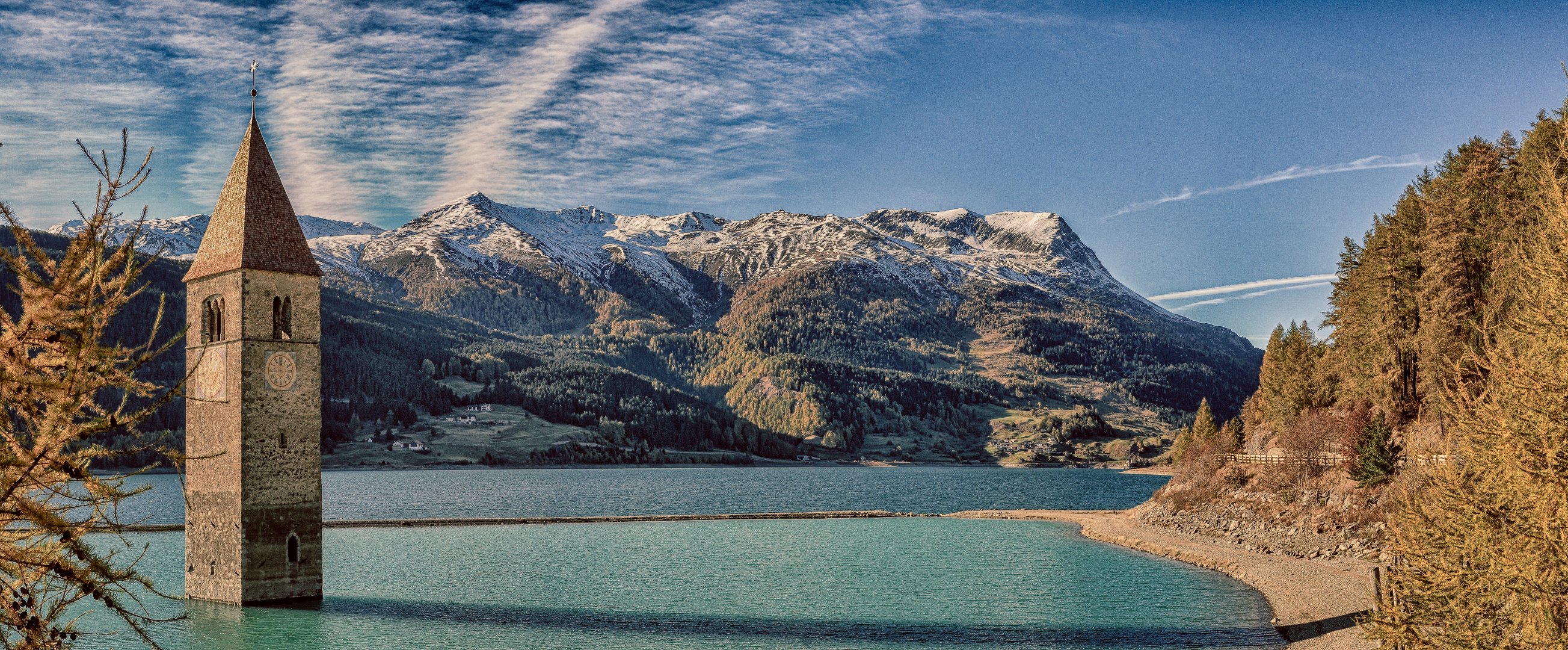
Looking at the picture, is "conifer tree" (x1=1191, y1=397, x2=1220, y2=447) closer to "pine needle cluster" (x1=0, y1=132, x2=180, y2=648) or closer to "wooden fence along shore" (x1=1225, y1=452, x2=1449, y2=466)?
"wooden fence along shore" (x1=1225, y1=452, x2=1449, y2=466)

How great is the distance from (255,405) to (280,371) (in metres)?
2.18

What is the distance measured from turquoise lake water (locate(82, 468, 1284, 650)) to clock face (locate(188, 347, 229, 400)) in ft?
35.3

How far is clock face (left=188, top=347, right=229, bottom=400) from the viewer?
5344 cm

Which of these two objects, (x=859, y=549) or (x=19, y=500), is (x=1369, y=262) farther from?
(x=19, y=500)

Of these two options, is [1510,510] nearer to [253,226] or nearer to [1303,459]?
[253,226]

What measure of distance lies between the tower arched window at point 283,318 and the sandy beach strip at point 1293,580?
5112 centimetres

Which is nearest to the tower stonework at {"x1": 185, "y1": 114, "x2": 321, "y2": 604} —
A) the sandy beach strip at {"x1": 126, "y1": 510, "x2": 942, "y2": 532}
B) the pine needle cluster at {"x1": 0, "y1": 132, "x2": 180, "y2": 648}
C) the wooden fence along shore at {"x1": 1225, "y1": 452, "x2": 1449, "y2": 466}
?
the pine needle cluster at {"x1": 0, "y1": 132, "x2": 180, "y2": 648}

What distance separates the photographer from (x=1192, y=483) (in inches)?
3752

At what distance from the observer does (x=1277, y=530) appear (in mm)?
74062

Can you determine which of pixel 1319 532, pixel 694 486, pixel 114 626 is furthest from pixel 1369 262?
pixel 694 486

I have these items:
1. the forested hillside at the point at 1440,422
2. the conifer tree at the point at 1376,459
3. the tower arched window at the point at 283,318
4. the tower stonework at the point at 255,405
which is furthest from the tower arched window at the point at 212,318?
Result: the conifer tree at the point at 1376,459

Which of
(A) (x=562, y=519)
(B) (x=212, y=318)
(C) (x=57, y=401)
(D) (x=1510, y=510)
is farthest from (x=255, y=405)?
(A) (x=562, y=519)

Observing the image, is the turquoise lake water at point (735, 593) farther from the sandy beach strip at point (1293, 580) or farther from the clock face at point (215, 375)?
the clock face at point (215, 375)

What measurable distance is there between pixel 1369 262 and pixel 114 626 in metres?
87.0
